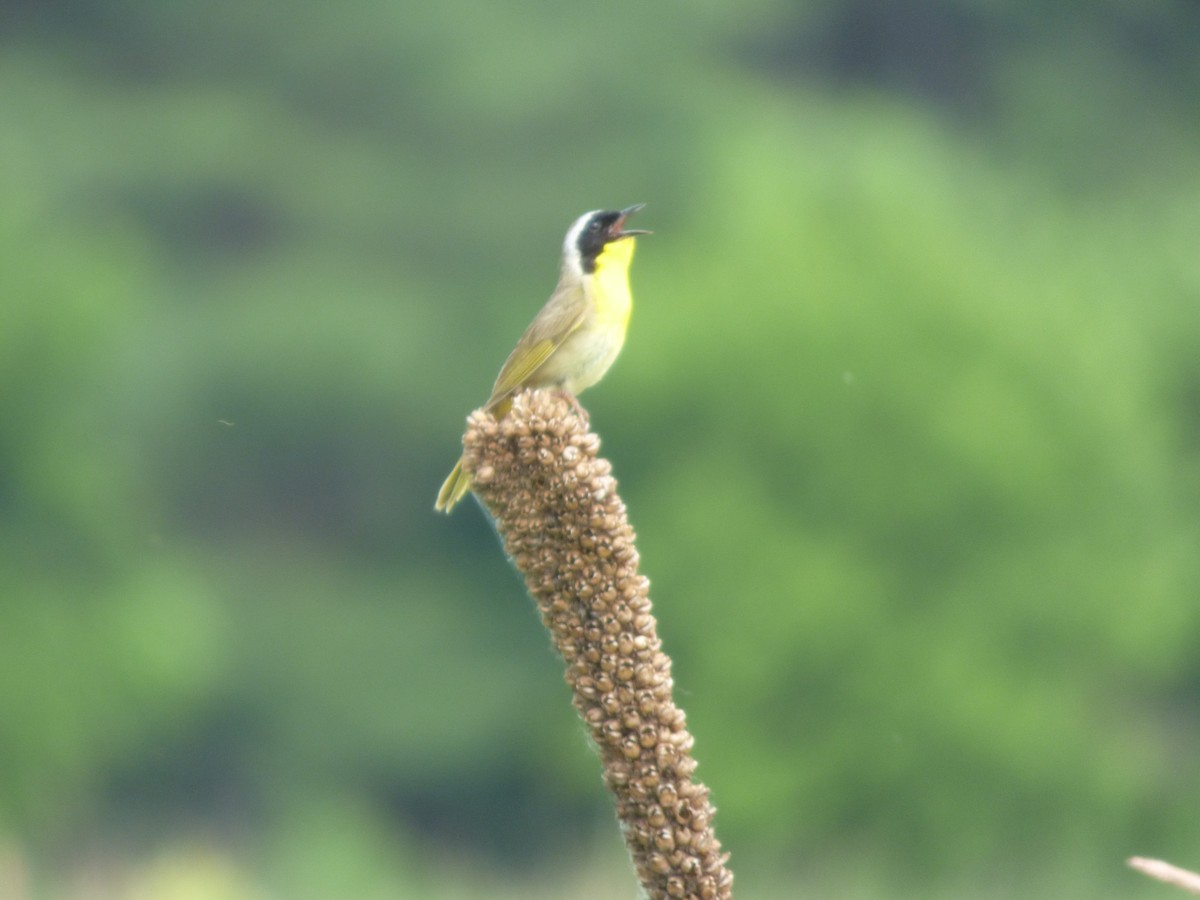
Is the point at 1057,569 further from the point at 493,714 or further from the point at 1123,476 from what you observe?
the point at 493,714

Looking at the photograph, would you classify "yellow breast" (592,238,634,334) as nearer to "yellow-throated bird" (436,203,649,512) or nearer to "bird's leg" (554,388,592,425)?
"yellow-throated bird" (436,203,649,512)

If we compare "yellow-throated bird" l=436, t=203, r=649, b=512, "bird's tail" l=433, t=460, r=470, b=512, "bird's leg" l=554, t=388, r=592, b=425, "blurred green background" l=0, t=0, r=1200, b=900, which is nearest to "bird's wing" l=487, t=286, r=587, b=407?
"yellow-throated bird" l=436, t=203, r=649, b=512

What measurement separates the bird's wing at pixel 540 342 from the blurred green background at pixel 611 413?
14.5 metres

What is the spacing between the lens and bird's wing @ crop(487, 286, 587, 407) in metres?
6.80

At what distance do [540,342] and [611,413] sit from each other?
2476 centimetres

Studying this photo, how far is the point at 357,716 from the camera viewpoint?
114 feet

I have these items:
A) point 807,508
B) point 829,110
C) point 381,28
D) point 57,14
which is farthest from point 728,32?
point 807,508

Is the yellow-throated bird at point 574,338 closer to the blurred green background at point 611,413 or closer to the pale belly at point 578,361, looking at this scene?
the pale belly at point 578,361

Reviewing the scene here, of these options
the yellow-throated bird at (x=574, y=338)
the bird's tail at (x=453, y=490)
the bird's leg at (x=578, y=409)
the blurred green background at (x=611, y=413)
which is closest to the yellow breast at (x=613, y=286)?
the yellow-throated bird at (x=574, y=338)

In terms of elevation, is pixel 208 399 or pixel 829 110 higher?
pixel 829 110

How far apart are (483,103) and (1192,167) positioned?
1301 centimetres

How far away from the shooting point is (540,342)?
6809 mm

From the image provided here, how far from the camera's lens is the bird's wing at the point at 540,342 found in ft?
22.3

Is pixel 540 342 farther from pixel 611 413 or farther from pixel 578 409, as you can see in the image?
pixel 611 413
